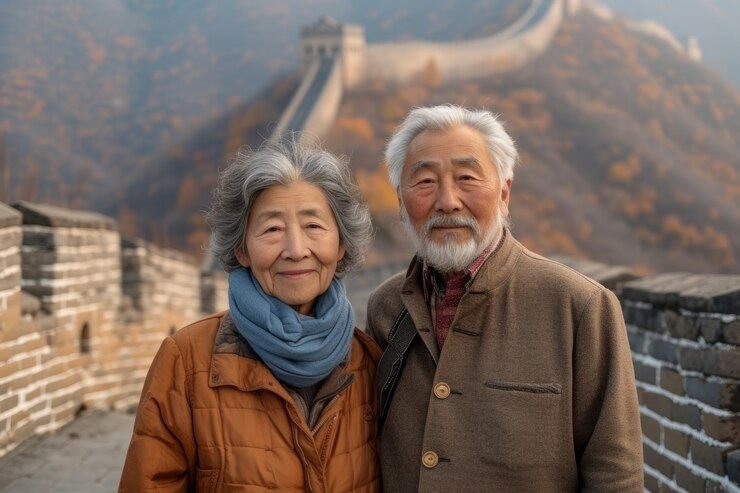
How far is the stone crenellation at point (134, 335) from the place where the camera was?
3.21m

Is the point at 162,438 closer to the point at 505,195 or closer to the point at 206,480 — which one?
the point at 206,480

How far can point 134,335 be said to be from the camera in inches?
254

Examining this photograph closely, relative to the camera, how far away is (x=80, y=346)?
560 centimetres

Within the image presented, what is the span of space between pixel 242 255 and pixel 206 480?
612mm

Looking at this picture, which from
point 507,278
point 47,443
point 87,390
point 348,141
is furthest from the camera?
point 348,141

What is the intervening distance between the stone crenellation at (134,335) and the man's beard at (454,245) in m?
0.46

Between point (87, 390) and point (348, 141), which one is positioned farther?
point (348, 141)

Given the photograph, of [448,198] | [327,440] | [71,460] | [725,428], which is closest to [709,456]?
[725,428]

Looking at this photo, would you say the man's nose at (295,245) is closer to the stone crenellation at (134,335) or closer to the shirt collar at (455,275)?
the shirt collar at (455,275)

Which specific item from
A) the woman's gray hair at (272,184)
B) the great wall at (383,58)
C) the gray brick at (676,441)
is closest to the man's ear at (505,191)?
the woman's gray hair at (272,184)

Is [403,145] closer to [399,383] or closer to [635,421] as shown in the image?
[399,383]

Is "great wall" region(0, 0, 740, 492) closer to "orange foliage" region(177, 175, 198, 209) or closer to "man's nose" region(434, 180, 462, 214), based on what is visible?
"man's nose" region(434, 180, 462, 214)

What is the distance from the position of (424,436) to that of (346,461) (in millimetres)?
219

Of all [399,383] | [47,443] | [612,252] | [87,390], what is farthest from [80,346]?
[612,252]
